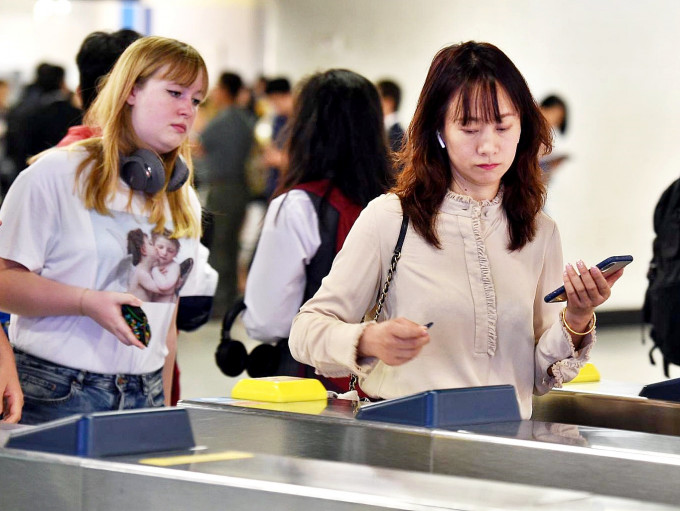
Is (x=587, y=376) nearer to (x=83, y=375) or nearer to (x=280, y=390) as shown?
(x=280, y=390)

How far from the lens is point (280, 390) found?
209 cm

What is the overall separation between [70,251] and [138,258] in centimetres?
17

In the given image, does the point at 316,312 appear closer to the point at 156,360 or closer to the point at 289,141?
the point at 156,360

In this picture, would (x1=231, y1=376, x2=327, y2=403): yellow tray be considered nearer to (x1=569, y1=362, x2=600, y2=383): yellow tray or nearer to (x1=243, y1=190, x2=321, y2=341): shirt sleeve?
(x1=569, y1=362, x2=600, y2=383): yellow tray

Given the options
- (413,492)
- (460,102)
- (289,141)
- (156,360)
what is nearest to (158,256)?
(156,360)

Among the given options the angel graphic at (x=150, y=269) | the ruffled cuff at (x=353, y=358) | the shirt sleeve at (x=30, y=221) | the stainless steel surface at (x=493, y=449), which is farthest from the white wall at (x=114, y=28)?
the stainless steel surface at (x=493, y=449)

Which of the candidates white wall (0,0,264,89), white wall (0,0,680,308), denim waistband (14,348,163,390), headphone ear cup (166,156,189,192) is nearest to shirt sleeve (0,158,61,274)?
denim waistband (14,348,163,390)

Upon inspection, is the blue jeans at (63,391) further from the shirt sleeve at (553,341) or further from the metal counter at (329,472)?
the shirt sleeve at (553,341)

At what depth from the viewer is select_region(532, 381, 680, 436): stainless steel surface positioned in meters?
2.45

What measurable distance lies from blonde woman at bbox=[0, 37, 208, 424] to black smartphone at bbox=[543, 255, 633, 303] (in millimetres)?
988

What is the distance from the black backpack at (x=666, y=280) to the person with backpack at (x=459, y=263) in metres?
1.47

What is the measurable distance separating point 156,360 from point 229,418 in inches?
38.4

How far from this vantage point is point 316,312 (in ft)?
7.17

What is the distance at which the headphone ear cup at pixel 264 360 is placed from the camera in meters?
3.36
